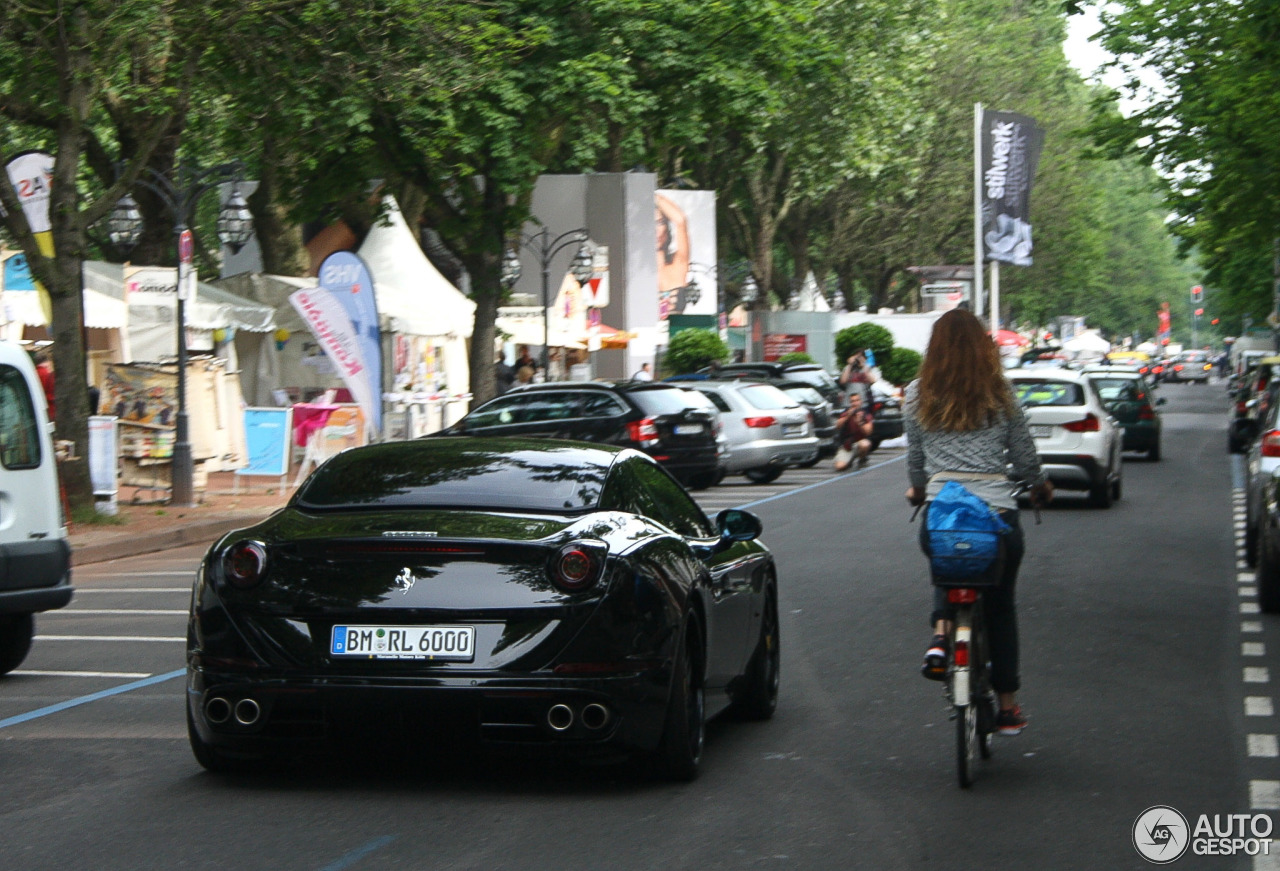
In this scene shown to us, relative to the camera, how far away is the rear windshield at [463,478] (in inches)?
269

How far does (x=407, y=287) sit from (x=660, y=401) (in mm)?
10257

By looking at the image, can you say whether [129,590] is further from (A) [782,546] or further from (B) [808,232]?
(B) [808,232]

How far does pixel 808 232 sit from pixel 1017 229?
37.4 feet

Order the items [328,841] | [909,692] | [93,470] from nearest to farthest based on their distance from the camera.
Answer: [328,841] → [909,692] → [93,470]

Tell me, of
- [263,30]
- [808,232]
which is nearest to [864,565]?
[263,30]

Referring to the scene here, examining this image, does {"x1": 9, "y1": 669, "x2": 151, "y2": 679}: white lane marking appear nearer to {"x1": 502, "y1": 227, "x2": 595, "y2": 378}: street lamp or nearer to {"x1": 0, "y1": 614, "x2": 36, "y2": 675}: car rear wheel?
{"x1": 0, "y1": 614, "x2": 36, "y2": 675}: car rear wheel

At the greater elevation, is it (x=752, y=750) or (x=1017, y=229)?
(x=1017, y=229)

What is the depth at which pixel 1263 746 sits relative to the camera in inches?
304

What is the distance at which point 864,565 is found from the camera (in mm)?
15453

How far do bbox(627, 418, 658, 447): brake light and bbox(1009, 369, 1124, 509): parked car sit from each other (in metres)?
4.64

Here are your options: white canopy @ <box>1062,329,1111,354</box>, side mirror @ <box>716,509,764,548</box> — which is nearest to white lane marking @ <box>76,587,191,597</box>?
side mirror @ <box>716,509,764,548</box>

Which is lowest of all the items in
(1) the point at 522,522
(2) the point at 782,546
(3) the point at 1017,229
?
(2) the point at 782,546

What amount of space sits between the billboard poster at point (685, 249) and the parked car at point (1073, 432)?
28024 millimetres

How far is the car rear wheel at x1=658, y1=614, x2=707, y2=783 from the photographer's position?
6582 mm
